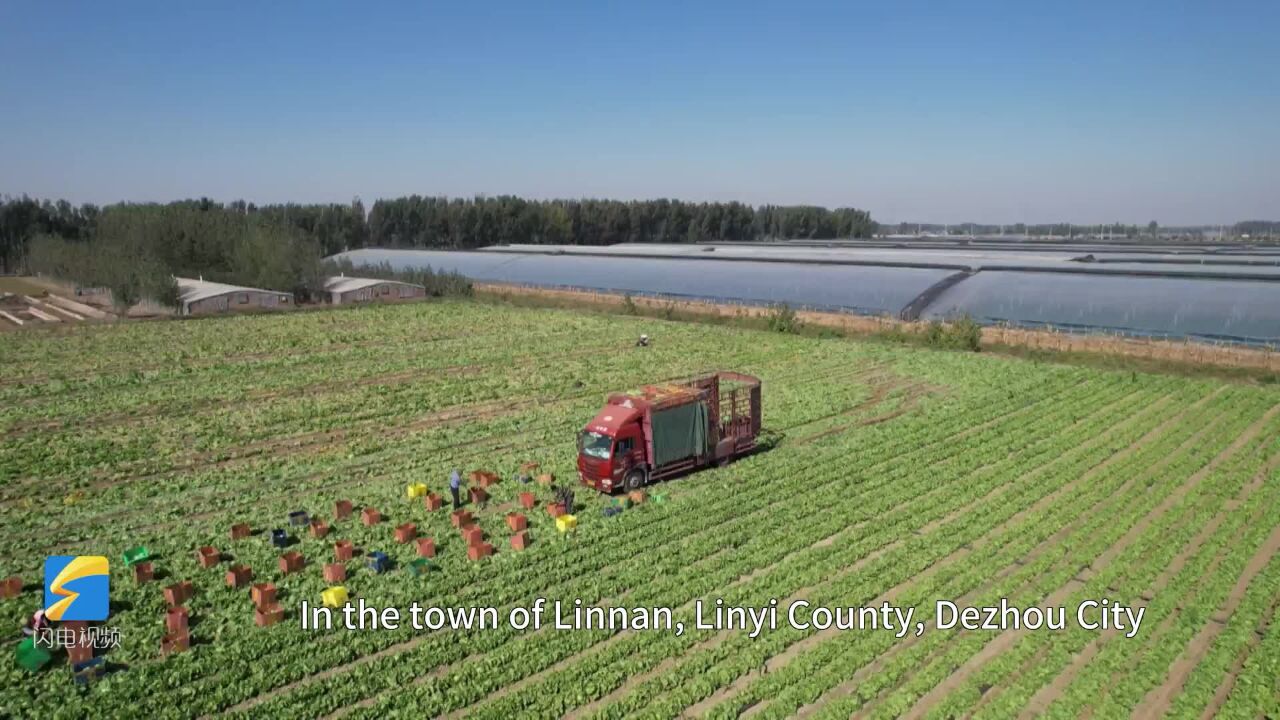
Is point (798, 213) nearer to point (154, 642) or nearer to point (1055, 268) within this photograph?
point (1055, 268)

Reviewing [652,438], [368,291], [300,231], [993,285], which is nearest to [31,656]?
[652,438]

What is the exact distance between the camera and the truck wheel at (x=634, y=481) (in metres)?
17.7

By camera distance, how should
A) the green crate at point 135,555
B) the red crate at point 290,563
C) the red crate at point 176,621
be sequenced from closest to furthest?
the red crate at point 176,621 < the red crate at point 290,563 < the green crate at point 135,555

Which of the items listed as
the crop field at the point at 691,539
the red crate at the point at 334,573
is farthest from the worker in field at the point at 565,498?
the red crate at the point at 334,573

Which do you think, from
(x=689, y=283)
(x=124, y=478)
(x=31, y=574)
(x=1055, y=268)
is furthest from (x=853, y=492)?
(x=689, y=283)

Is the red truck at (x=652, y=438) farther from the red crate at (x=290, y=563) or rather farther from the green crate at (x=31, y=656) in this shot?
the green crate at (x=31, y=656)

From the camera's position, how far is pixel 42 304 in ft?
199

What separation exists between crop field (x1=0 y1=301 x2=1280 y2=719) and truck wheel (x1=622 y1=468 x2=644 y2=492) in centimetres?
43

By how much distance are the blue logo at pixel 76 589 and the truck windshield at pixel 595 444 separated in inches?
358

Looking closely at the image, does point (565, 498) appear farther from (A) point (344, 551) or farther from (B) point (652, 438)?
(A) point (344, 551)

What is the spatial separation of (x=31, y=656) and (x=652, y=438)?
37.5ft

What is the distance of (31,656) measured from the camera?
1052 centimetres

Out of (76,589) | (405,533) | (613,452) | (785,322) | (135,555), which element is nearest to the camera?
(76,589)

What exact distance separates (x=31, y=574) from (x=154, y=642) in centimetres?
435
